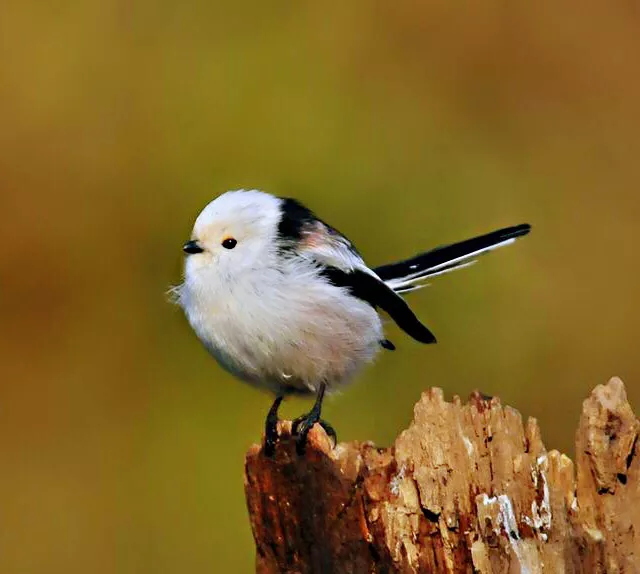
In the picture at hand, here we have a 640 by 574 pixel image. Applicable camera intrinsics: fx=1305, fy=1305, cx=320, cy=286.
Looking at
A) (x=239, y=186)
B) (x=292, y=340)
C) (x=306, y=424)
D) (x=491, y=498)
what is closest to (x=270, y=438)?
(x=306, y=424)

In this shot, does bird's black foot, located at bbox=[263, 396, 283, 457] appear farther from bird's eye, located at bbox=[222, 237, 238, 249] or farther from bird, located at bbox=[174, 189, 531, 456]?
bird's eye, located at bbox=[222, 237, 238, 249]

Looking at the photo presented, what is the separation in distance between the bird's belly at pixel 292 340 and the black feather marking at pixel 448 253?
55cm

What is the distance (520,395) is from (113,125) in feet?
8.05

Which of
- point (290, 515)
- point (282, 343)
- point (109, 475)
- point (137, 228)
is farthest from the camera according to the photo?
point (137, 228)

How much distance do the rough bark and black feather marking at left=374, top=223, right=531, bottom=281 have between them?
1699 millimetres

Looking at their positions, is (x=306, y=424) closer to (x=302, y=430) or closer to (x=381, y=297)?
(x=302, y=430)

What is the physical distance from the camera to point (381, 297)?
15.1 ft

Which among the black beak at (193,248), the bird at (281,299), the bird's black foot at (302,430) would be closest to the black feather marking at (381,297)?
the bird at (281,299)

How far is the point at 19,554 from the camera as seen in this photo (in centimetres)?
590

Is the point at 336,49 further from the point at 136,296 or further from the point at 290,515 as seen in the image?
the point at 290,515

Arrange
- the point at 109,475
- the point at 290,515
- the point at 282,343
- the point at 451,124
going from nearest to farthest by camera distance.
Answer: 1. the point at 290,515
2. the point at 282,343
3. the point at 109,475
4. the point at 451,124

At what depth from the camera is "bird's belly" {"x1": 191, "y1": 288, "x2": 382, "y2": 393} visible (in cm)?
420

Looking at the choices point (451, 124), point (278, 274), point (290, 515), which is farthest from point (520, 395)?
point (290, 515)

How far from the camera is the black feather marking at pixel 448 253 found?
4.96m
